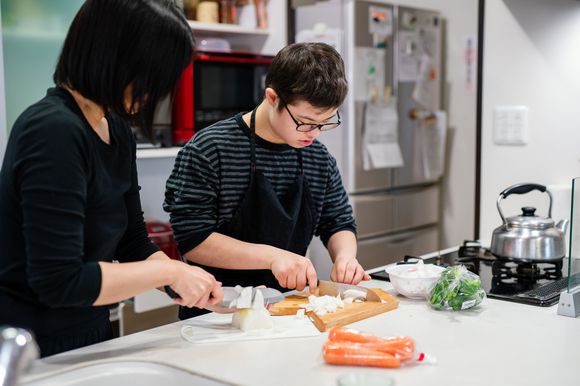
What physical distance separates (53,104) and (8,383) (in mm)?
634

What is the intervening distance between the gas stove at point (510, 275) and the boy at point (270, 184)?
314 millimetres

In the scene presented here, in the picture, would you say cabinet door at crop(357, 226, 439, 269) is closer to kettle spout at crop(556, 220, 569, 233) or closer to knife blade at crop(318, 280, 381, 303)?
kettle spout at crop(556, 220, 569, 233)

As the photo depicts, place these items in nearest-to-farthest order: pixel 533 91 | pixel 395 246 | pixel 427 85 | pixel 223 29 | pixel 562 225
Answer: pixel 562 225, pixel 533 91, pixel 223 29, pixel 395 246, pixel 427 85

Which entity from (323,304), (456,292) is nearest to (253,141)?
(323,304)

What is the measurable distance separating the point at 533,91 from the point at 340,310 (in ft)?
4.55

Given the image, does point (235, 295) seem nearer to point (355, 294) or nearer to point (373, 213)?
point (355, 294)

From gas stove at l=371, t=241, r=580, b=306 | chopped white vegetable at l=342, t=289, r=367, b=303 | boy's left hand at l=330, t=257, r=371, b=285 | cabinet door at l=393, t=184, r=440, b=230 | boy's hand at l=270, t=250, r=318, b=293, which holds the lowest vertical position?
cabinet door at l=393, t=184, r=440, b=230

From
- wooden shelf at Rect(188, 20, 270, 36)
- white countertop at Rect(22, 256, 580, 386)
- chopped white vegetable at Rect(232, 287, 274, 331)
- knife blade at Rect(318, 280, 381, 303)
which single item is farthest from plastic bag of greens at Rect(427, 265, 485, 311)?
wooden shelf at Rect(188, 20, 270, 36)

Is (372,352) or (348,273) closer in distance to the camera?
(372,352)

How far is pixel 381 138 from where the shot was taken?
350 cm

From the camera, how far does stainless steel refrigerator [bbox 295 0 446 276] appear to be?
131 inches

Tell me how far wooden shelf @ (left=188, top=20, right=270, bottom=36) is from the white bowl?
5.60ft

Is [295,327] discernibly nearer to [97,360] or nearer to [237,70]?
[97,360]

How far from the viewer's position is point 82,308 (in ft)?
4.26
